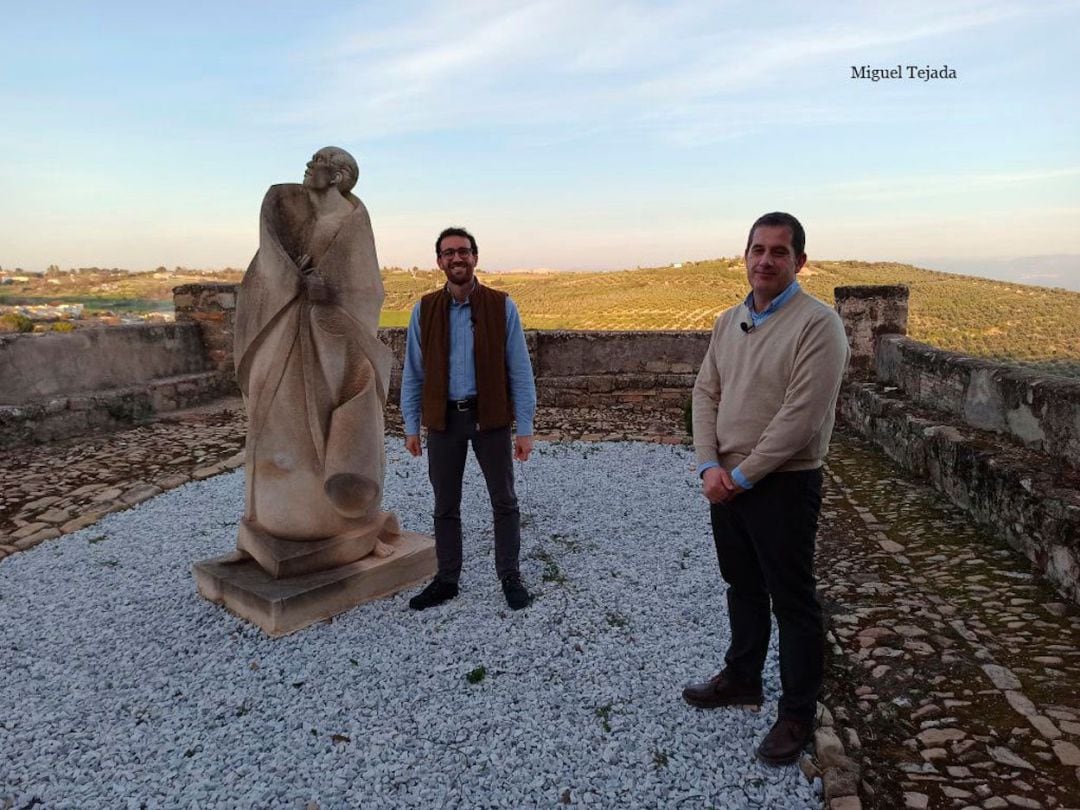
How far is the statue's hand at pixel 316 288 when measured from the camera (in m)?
3.58

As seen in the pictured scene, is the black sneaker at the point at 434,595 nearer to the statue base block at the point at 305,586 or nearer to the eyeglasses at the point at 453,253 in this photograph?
the statue base block at the point at 305,586

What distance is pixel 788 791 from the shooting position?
8.27ft

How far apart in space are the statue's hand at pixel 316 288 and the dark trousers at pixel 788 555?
2.23 m

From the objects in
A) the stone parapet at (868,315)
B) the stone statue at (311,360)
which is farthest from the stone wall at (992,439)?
the stone statue at (311,360)

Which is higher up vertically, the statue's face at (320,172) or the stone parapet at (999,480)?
the statue's face at (320,172)

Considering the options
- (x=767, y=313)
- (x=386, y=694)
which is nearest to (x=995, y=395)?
(x=767, y=313)

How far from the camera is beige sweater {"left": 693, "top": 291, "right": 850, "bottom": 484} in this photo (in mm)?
2357

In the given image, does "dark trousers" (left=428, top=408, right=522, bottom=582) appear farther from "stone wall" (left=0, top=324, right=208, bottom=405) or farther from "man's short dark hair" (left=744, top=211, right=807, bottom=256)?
"stone wall" (left=0, top=324, right=208, bottom=405)

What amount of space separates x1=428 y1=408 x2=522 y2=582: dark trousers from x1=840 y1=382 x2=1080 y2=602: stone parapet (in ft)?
10.6

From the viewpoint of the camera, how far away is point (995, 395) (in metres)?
5.99

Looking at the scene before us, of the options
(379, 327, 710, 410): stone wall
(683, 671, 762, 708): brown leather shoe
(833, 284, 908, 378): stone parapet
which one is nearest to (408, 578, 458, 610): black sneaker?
(683, 671, 762, 708): brown leather shoe

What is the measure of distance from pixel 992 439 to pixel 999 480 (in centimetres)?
106

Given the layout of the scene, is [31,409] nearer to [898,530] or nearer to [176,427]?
[176,427]

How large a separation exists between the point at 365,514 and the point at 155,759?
1.57m
